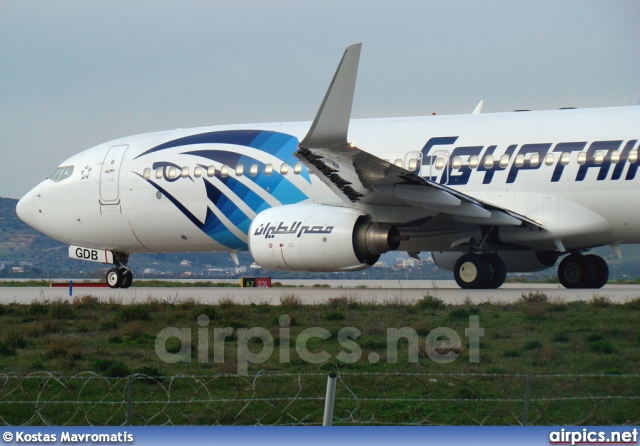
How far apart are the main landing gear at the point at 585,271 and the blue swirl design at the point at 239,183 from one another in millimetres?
6336

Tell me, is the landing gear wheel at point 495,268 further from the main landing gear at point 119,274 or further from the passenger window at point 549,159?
the main landing gear at point 119,274

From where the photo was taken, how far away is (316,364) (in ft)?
35.7

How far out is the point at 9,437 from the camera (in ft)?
20.5

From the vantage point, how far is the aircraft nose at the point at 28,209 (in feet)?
81.5

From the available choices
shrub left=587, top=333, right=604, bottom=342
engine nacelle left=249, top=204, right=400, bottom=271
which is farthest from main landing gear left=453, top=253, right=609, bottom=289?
shrub left=587, top=333, right=604, bottom=342

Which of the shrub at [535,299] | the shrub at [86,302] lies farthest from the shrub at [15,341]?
the shrub at [535,299]

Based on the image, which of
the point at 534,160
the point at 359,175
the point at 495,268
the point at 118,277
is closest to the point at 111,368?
the point at 359,175

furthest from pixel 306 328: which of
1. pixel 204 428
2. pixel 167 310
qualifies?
pixel 204 428

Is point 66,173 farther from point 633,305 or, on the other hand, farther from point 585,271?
point 633,305

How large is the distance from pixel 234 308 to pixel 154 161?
8.00m

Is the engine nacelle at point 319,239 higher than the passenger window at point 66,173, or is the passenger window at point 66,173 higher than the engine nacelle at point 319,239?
the passenger window at point 66,173

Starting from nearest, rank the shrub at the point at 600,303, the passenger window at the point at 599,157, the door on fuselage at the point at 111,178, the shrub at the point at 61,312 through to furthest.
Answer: the shrub at the point at 600,303, the shrub at the point at 61,312, the passenger window at the point at 599,157, the door on fuselage at the point at 111,178

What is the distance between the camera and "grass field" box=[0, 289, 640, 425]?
8.39 m

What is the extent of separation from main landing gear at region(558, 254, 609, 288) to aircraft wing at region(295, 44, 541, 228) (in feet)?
8.94
